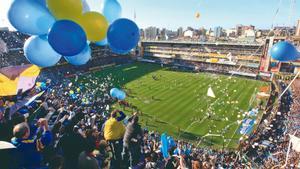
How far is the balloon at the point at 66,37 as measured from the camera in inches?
207

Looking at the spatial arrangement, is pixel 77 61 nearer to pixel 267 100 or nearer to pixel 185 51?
pixel 267 100

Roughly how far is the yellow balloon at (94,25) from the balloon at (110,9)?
0.53 m

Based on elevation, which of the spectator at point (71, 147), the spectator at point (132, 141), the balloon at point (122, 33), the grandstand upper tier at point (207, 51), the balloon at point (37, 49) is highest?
the balloon at point (122, 33)

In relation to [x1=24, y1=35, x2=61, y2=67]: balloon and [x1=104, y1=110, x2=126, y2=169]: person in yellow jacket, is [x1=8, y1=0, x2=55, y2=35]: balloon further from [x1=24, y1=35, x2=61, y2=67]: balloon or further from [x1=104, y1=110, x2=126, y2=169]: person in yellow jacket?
[x1=104, y1=110, x2=126, y2=169]: person in yellow jacket

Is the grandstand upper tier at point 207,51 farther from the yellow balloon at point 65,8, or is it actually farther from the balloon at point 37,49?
the balloon at point 37,49

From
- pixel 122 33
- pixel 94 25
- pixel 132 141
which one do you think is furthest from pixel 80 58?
pixel 132 141

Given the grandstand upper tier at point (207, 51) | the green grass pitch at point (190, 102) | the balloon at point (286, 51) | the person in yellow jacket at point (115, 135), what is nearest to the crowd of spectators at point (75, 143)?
the person in yellow jacket at point (115, 135)

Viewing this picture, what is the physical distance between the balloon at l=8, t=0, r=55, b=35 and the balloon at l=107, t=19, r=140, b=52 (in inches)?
55.9

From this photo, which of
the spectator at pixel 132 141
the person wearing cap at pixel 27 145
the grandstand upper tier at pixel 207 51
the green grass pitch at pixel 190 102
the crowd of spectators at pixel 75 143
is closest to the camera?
the person wearing cap at pixel 27 145

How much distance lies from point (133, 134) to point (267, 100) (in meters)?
32.3

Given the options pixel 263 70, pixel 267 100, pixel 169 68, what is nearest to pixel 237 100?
pixel 267 100

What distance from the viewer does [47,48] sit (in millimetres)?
6105

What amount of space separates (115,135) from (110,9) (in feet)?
11.4

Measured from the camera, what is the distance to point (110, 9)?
6.62 metres
